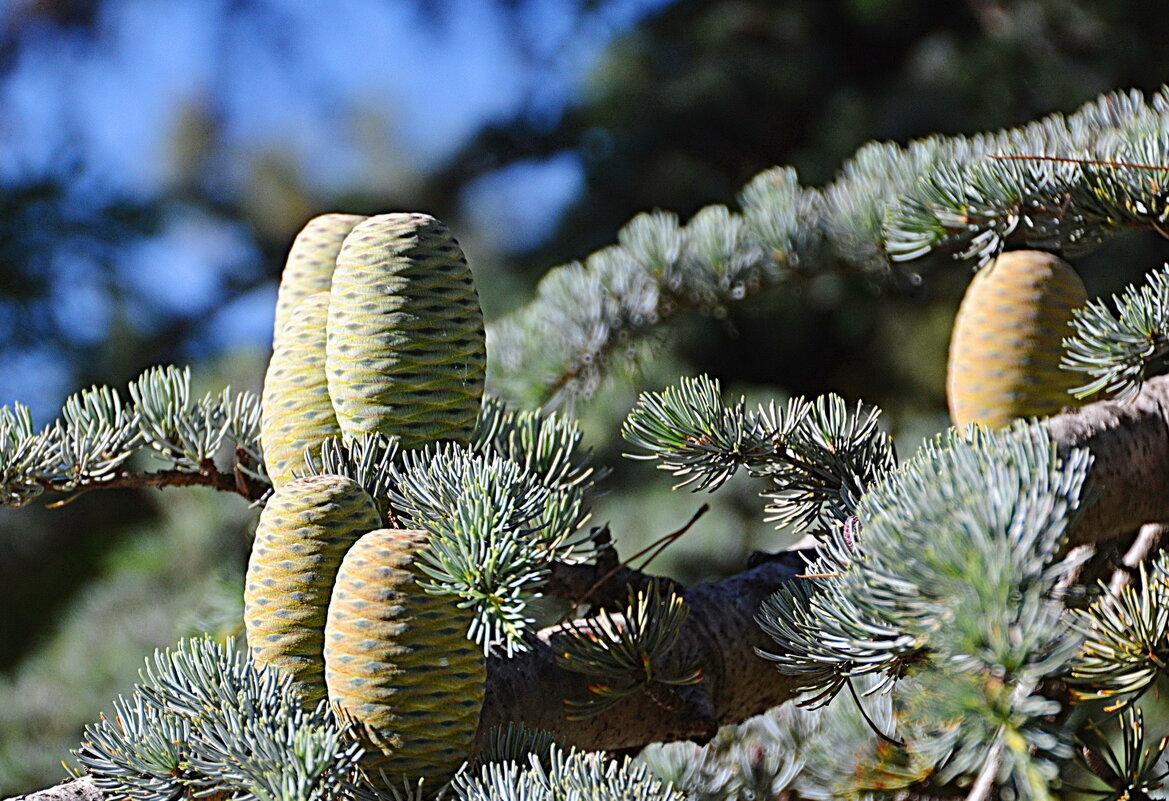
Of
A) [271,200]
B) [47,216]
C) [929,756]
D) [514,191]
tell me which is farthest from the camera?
[271,200]

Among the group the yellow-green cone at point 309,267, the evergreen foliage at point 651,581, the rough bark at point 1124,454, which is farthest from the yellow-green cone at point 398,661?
the rough bark at point 1124,454

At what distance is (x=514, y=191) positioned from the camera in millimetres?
1846

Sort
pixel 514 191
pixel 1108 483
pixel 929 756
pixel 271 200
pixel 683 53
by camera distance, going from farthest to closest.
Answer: pixel 271 200 < pixel 514 191 < pixel 683 53 < pixel 1108 483 < pixel 929 756

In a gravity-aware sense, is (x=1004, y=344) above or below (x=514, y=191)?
below

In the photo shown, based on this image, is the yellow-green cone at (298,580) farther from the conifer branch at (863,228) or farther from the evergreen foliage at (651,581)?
the conifer branch at (863,228)

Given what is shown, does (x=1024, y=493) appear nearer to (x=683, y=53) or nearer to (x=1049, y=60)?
(x=1049, y=60)

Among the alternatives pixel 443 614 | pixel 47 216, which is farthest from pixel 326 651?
pixel 47 216

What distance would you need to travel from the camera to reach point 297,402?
1.19 feet

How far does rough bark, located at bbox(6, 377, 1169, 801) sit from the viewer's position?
1.14 ft

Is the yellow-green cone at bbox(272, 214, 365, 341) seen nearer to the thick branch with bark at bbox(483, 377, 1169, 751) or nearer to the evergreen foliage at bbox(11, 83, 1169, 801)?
the evergreen foliage at bbox(11, 83, 1169, 801)

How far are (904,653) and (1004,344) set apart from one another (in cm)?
28

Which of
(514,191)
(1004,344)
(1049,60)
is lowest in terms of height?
(1004,344)

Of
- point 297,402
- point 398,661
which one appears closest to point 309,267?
point 297,402

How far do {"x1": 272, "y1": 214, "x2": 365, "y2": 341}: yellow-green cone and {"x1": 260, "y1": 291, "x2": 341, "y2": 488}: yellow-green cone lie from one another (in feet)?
0.05
